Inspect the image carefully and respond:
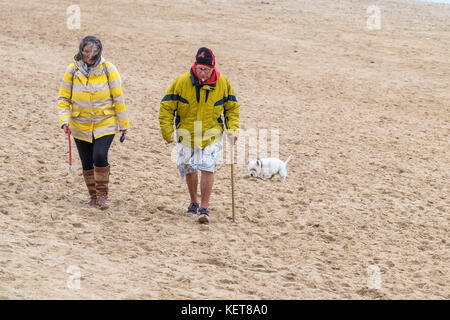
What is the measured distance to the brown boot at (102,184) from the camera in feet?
22.5

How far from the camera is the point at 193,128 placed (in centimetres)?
658

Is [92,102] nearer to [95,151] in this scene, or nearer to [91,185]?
[95,151]

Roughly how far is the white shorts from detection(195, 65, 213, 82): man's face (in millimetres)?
697

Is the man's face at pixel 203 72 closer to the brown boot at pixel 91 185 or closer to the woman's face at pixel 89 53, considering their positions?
the woman's face at pixel 89 53

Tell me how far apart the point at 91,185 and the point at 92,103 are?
0.99m

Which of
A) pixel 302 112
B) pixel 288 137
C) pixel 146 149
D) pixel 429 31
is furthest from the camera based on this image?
pixel 429 31

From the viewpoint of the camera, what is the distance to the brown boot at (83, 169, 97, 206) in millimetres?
6980

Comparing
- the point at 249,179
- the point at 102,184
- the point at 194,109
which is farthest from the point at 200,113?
the point at 249,179

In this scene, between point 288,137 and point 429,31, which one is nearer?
point 288,137

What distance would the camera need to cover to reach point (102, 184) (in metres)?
6.99

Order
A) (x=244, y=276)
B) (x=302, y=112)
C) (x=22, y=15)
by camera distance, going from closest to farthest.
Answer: (x=244, y=276) → (x=302, y=112) → (x=22, y=15)

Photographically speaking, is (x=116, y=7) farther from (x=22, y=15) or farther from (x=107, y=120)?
(x=107, y=120)

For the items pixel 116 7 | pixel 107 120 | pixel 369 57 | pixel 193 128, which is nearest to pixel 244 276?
pixel 193 128

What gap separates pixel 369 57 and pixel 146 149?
8.97 metres
